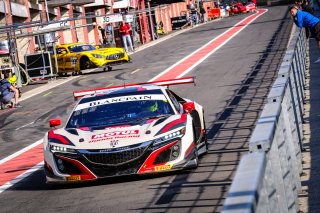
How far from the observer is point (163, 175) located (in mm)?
11266

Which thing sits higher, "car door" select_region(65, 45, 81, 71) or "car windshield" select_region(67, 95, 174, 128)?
"car windshield" select_region(67, 95, 174, 128)

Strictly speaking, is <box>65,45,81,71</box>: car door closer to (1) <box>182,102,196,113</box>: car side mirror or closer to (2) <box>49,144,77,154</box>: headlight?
(1) <box>182,102,196,113</box>: car side mirror

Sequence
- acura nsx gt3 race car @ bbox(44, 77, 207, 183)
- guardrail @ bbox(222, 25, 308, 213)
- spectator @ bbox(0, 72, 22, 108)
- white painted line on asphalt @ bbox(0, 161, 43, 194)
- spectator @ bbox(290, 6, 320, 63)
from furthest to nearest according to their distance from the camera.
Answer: spectator @ bbox(0, 72, 22, 108)
spectator @ bbox(290, 6, 320, 63)
white painted line on asphalt @ bbox(0, 161, 43, 194)
acura nsx gt3 race car @ bbox(44, 77, 207, 183)
guardrail @ bbox(222, 25, 308, 213)

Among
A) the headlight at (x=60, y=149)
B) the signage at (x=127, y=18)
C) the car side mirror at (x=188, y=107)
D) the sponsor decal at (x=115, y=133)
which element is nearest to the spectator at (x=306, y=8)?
the car side mirror at (x=188, y=107)

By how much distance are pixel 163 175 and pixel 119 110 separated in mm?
1305

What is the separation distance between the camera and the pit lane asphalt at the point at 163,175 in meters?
9.56

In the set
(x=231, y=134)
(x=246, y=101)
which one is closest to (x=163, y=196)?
(x=231, y=134)

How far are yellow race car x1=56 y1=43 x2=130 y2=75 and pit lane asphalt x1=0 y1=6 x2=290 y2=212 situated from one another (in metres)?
0.65

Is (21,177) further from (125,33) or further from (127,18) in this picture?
(127,18)

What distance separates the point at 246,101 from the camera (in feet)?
63.9

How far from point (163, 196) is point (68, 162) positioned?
5.82 feet

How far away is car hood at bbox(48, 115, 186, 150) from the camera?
10.9m

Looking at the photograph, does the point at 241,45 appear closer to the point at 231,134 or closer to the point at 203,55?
the point at 203,55

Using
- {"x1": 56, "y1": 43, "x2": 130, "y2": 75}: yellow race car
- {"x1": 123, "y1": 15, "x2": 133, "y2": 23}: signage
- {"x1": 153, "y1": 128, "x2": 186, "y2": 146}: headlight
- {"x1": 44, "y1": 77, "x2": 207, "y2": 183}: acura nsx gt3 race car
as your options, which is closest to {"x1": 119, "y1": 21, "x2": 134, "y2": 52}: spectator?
{"x1": 123, "y1": 15, "x2": 133, "y2": 23}: signage
